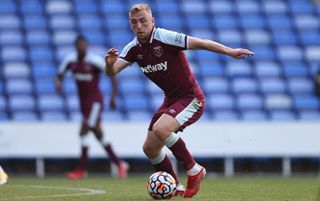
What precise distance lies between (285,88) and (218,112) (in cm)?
164

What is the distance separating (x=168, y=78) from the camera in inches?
314

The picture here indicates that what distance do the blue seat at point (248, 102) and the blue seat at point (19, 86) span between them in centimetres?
426

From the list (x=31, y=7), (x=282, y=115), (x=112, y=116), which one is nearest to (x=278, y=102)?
(x=282, y=115)

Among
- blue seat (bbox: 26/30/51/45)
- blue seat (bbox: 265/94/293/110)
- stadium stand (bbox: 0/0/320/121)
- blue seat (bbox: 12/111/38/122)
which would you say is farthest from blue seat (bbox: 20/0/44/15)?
blue seat (bbox: 265/94/293/110)

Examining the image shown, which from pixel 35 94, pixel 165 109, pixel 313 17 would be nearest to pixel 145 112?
pixel 35 94

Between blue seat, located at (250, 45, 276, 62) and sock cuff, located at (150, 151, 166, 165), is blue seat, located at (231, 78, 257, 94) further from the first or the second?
sock cuff, located at (150, 151, 166, 165)

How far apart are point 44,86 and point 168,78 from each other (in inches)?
352

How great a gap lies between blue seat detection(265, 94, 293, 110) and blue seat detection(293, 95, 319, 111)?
0.12m

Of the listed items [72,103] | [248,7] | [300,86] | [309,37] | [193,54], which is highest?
[248,7]

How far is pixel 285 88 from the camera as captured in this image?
1678cm

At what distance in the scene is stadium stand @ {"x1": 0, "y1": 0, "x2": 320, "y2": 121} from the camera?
16.2 meters

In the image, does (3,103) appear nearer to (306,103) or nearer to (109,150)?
(109,150)

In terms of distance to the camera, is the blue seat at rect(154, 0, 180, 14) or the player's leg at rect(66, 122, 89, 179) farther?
the blue seat at rect(154, 0, 180, 14)

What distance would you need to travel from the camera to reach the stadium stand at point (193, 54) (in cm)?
1617
